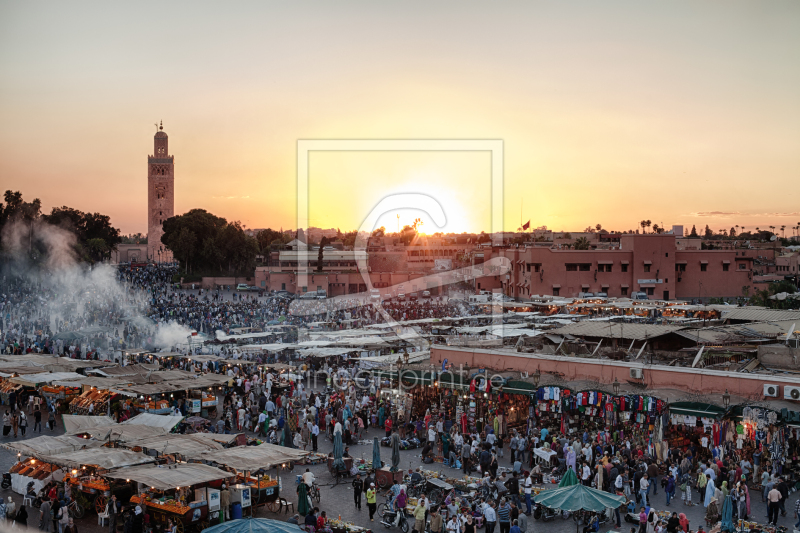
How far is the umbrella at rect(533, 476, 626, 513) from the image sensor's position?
9.54 metres

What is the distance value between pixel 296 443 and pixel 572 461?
5900mm

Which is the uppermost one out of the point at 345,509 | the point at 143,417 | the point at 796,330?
the point at 796,330

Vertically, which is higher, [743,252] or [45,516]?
[743,252]

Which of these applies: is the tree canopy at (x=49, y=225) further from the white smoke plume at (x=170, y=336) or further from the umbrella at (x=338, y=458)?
the umbrella at (x=338, y=458)

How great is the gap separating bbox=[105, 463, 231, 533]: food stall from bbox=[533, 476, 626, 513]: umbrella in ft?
15.7

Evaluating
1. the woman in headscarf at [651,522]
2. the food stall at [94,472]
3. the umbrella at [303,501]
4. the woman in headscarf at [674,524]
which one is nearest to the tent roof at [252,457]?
the umbrella at [303,501]

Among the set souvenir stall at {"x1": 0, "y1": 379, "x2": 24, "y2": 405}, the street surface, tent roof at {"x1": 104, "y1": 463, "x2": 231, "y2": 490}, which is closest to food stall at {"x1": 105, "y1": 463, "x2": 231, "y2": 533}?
tent roof at {"x1": 104, "y1": 463, "x2": 231, "y2": 490}

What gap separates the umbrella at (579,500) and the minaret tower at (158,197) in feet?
353

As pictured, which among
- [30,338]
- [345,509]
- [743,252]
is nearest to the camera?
[345,509]

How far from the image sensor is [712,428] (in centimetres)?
1295

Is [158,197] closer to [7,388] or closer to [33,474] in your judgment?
[7,388]

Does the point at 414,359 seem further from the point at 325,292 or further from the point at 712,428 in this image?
the point at 325,292

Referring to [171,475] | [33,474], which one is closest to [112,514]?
[171,475]

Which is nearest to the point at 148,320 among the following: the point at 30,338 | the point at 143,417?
the point at 30,338
